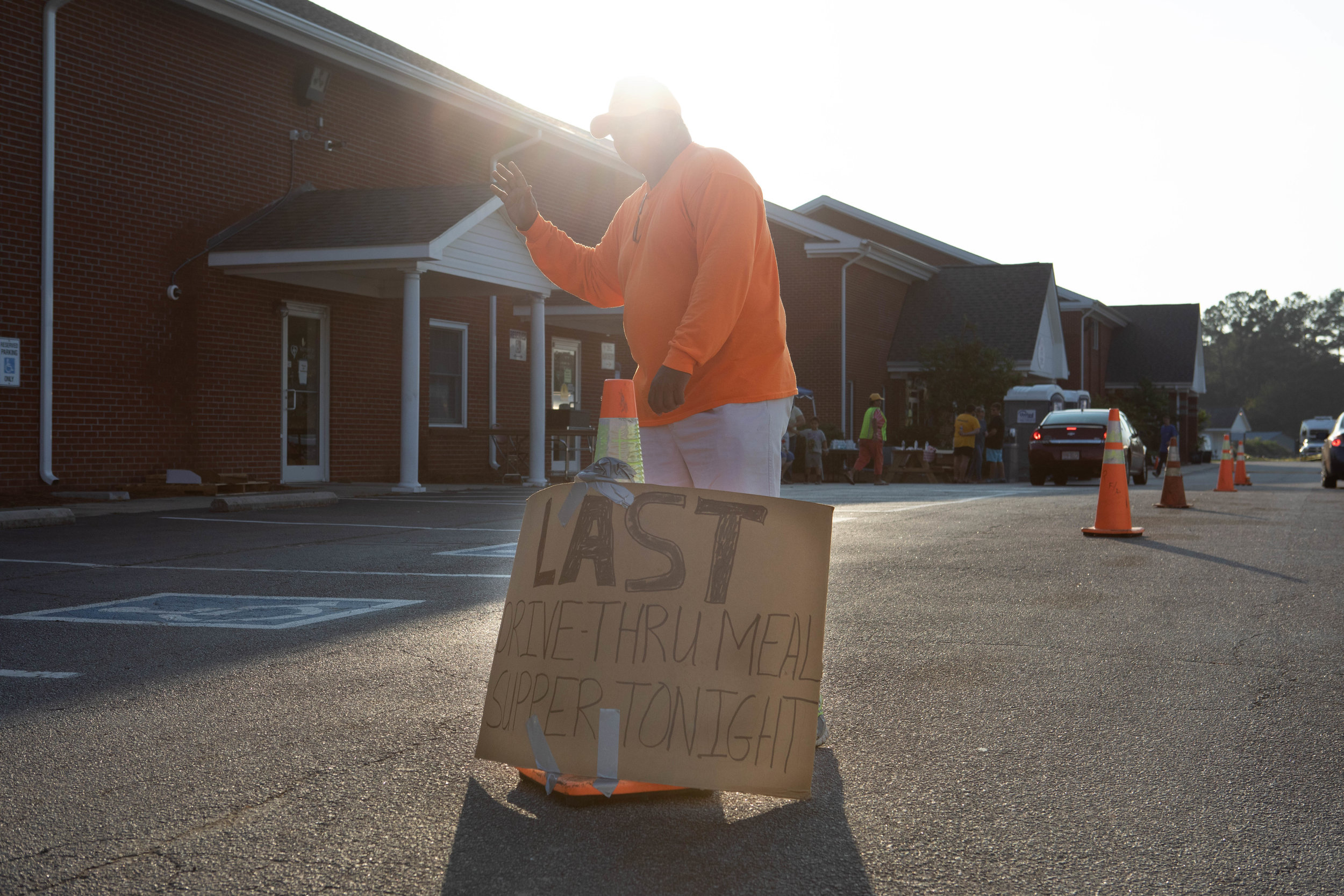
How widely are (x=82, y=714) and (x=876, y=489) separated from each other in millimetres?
16867

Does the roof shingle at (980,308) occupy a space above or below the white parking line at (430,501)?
above

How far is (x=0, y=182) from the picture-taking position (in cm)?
1298

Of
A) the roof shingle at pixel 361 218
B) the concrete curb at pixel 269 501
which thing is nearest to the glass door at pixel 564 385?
the roof shingle at pixel 361 218

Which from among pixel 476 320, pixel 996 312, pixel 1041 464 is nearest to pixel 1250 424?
pixel 996 312

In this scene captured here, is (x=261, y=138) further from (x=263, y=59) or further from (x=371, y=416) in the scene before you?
(x=371, y=416)

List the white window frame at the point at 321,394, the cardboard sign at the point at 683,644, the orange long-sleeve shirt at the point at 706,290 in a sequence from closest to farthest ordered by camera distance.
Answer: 1. the cardboard sign at the point at 683,644
2. the orange long-sleeve shirt at the point at 706,290
3. the white window frame at the point at 321,394

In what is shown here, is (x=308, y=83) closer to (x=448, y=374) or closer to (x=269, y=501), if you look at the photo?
(x=448, y=374)

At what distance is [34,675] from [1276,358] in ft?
502

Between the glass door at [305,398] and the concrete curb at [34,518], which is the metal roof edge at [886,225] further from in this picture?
the concrete curb at [34,518]

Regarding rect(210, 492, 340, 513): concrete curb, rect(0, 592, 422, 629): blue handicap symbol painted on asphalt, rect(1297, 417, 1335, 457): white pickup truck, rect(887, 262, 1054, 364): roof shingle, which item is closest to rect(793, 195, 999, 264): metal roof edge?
rect(887, 262, 1054, 364): roof shingle

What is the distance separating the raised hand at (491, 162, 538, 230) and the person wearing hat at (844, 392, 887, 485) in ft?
61.2

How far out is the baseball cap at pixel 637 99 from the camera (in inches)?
145

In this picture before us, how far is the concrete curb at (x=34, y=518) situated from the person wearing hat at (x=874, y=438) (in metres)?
14.7

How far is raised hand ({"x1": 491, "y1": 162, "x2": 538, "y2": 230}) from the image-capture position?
4168mm
